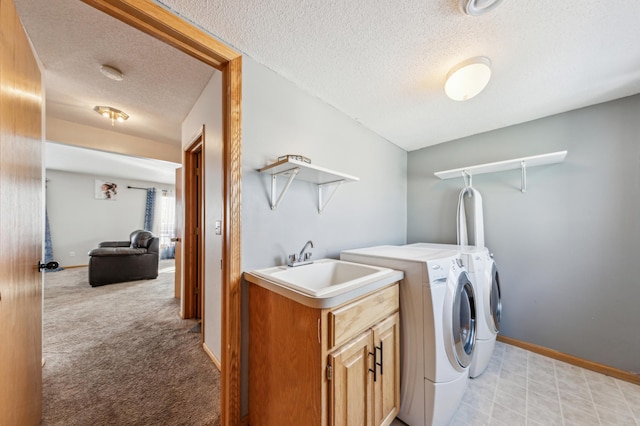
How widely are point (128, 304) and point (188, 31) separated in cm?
360

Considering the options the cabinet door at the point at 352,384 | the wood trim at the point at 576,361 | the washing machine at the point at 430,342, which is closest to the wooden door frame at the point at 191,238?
the cabinet door at the point at 352,384

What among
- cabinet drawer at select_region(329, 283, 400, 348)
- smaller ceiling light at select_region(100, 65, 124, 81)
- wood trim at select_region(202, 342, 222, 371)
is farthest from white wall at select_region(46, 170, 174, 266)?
cabinet drawer at select_region(329, 283, 400, 348)

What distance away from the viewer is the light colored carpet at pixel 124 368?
1342mm

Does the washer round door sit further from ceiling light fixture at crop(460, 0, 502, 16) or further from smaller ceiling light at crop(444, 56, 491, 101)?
ceiling light fixture at crop(460, 0, 502, 16)

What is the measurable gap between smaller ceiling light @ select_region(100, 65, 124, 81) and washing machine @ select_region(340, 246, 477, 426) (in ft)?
8.27

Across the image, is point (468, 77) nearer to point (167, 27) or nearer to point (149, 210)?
point (167, 27)

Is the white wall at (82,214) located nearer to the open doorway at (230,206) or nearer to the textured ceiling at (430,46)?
the open doorway at (230,206)

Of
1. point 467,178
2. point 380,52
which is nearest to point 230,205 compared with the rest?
point 380,52

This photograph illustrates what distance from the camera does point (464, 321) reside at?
1490 millimetres

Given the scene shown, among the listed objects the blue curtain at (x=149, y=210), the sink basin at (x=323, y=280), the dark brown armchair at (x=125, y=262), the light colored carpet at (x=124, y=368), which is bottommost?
the light colored carpet at (x=124, y=368)

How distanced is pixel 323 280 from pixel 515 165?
6.90ft

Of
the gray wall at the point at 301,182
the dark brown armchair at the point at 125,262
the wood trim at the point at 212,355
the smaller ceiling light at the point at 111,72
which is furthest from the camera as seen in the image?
the dark brown armchair at the point at 125,262

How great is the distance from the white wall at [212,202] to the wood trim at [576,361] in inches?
108

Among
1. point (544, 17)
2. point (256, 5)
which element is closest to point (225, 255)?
point (256, 5)
